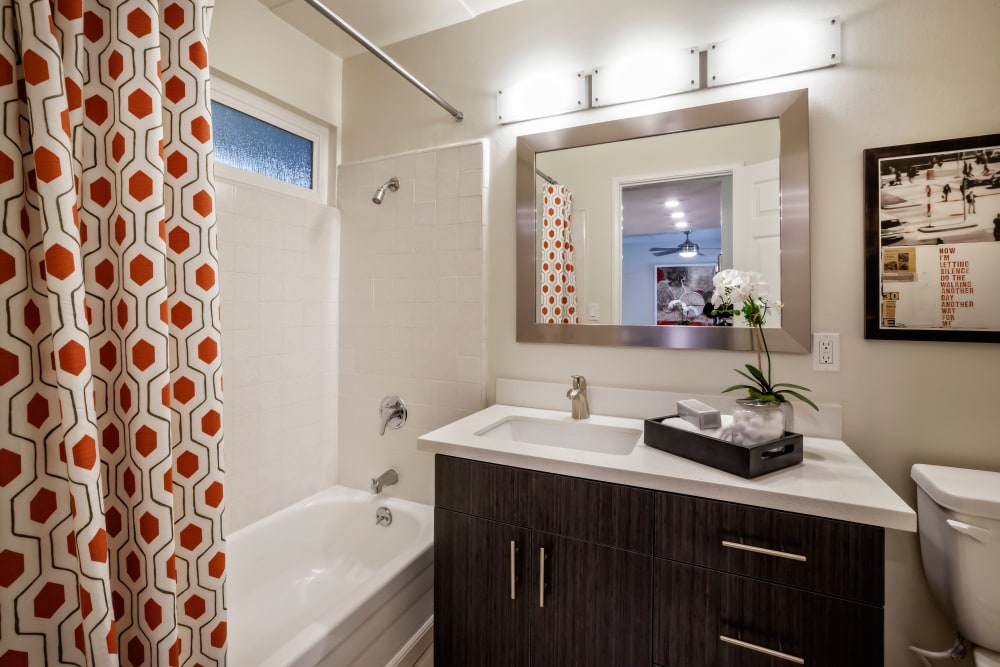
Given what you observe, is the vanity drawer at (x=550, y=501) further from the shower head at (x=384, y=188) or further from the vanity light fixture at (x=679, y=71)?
the vanity light fixture at (x=679, y=71)

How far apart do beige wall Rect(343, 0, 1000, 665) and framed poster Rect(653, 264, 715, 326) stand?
13 centimetres

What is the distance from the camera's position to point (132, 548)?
907 mm

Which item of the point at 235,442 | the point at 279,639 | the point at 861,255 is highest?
the point at 861,255

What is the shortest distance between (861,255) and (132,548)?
2.01 meters

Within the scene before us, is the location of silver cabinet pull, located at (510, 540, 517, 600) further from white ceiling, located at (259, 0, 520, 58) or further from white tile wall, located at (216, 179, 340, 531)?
white ceiling, located at (259, 0, 520, 58)

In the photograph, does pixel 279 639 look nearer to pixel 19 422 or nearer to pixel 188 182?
pixel 19 422

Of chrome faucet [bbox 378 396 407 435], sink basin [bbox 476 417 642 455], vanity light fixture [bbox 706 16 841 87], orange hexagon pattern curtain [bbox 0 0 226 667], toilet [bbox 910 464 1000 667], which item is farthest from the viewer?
chrome faucet [bbox 378 396 407 435]

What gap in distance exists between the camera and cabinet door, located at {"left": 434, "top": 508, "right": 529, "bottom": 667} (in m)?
1.33

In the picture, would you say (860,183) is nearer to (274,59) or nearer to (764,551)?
(764,551)

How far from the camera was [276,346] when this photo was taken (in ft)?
6.56

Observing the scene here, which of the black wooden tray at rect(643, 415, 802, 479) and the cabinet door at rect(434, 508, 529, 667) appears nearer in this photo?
the black wooden tray at rect(643, 415, 802, 479)

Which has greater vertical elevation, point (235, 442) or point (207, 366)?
point (207, 366)

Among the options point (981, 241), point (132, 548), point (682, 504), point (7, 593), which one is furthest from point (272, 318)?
point (981, 241)

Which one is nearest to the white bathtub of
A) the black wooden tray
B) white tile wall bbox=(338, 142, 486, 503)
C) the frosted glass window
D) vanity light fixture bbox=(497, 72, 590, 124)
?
white tile wall bbox=(338, 142, 486, 503)
